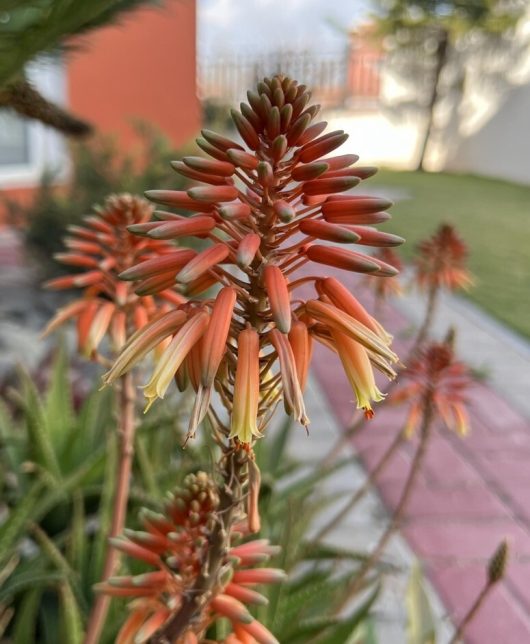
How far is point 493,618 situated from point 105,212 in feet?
6.17

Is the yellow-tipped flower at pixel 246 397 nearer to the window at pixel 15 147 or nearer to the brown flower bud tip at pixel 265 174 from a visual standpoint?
the brown flower bud tip at pixel 265 174

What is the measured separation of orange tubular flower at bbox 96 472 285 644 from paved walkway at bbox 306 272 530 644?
160 cm

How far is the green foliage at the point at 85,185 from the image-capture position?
17.0 ft

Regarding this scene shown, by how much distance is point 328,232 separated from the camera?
724 mm

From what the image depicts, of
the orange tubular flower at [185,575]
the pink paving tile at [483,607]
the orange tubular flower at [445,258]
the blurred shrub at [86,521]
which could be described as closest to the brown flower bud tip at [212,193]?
the orange tubular flower at [185,575]

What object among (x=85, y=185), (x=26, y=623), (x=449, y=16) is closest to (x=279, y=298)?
(x=26, y=623)

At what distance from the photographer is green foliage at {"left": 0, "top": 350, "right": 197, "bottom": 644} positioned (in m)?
1.42

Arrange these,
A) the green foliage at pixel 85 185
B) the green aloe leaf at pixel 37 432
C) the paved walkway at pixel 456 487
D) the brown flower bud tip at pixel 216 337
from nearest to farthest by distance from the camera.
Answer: the brown flower bud tip at pixel 216 337 → the green aloe leaf at pixel 37 432 → the paved walkway at pixel 456 487 → the green foliage at pixel 85 185

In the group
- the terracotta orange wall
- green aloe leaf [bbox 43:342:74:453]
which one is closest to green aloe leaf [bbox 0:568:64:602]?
green aloe leaf [bbox 43:342:74:453]

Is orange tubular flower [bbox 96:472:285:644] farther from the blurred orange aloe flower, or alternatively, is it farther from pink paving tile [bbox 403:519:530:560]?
pink paving tile [bbox 403:519:530:560]

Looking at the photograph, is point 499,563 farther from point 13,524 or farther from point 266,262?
point 13,524

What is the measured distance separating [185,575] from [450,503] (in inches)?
93.6

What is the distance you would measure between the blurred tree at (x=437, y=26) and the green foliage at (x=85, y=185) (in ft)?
41.2

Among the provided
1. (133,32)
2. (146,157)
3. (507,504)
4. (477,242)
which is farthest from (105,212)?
(477,242)
